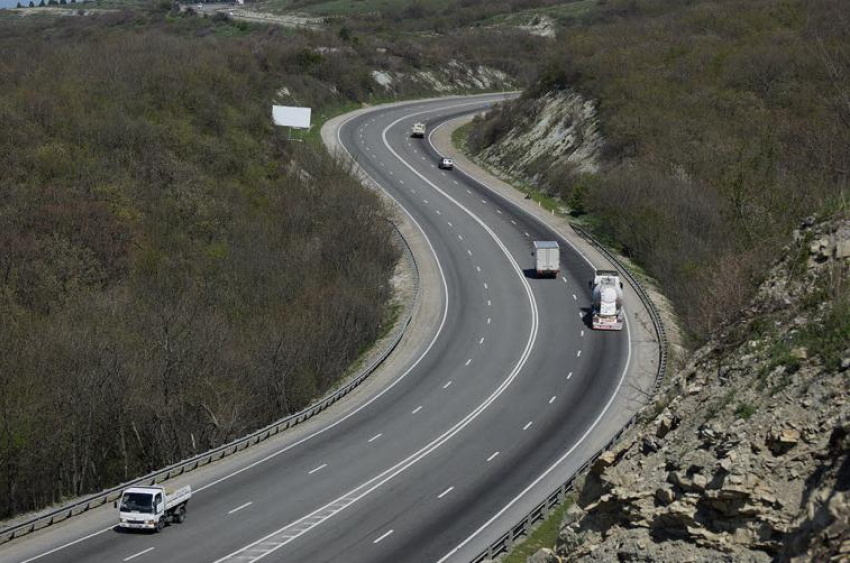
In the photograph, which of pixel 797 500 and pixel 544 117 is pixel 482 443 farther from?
pixel 544 117

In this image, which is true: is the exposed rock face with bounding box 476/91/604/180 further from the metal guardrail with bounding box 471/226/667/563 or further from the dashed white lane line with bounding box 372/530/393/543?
the dashed white lane line with bounding box 372/530/393/543

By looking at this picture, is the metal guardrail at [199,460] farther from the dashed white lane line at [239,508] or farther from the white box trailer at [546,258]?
the white box trailer at [546,258]

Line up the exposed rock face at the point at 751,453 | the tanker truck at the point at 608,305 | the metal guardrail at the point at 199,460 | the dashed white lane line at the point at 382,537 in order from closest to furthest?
the exposed rock face at the point at 751,453 → the dashed white lane line at the point at 382,537 → the metal guardrail at the point at 199,460 → the tanker truck at the point at 608,305

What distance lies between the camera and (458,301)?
64375 millimetres

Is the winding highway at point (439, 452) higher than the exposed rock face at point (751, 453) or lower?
lower

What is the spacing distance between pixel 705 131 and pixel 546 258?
1121 inches

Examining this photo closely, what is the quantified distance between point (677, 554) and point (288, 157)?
83037mm

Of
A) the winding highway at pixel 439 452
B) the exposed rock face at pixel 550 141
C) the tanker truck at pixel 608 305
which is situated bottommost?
the winding highway at pixel 439 452

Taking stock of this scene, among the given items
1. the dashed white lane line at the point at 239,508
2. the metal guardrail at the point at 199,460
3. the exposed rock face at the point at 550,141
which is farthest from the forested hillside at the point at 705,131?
the dashed white lane line at the point at 239,508

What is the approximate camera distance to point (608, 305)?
189 ft

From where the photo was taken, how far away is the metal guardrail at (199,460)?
112 feet

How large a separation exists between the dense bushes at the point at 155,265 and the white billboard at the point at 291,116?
8.74 feet

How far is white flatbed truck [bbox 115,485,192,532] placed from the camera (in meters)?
33.3

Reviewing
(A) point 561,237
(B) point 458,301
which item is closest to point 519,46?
(A) point 561,237
